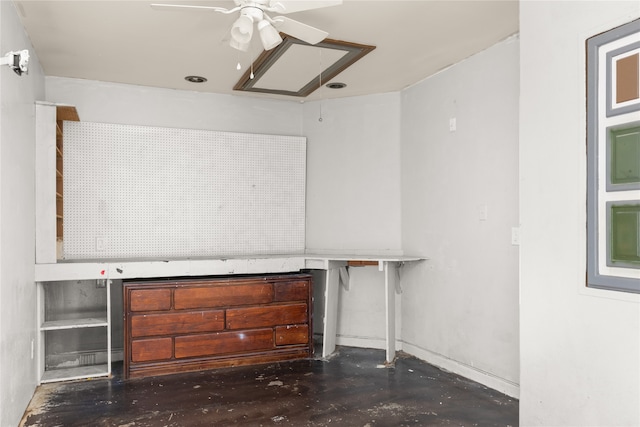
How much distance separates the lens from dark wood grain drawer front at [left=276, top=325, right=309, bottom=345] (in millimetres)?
4383

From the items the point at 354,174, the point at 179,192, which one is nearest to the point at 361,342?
the point at 354,174

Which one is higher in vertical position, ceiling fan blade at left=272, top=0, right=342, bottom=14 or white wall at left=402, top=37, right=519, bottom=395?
ceiling fan blade at left=272, top=0, right=342, bottom=14

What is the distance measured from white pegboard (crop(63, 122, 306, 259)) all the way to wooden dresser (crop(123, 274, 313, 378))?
26.8 inches

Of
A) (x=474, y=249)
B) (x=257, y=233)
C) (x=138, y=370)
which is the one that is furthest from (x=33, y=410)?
(x=474, y=249)

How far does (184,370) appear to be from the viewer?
409 cm

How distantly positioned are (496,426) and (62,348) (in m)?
3.62

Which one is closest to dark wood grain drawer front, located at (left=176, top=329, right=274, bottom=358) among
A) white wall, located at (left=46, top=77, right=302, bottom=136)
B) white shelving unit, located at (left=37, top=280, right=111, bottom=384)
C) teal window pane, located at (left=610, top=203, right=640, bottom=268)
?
white shelving unit, located at (left=37, top=280, right=111, bottom=384)

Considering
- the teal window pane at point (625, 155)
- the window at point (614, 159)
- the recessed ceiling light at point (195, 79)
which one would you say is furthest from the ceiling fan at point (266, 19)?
the recessed ceiling light at point (195, 79)

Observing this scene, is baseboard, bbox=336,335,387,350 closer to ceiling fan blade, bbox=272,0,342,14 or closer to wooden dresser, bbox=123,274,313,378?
wooden dresser, bbox=123,274,313,378

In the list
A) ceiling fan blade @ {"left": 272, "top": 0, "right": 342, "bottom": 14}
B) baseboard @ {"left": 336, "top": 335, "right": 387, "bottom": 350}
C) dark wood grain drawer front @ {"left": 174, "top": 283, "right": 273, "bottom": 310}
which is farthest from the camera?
baseboard @ {"left": 336, "top": 335, "right": 387, "bottom": 350}

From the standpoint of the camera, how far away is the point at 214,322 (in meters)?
4.16

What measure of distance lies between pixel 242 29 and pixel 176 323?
2.52 metres

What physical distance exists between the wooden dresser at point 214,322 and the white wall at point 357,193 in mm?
682

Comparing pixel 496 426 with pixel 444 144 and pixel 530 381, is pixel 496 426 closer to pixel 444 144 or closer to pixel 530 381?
pixel 530 381
